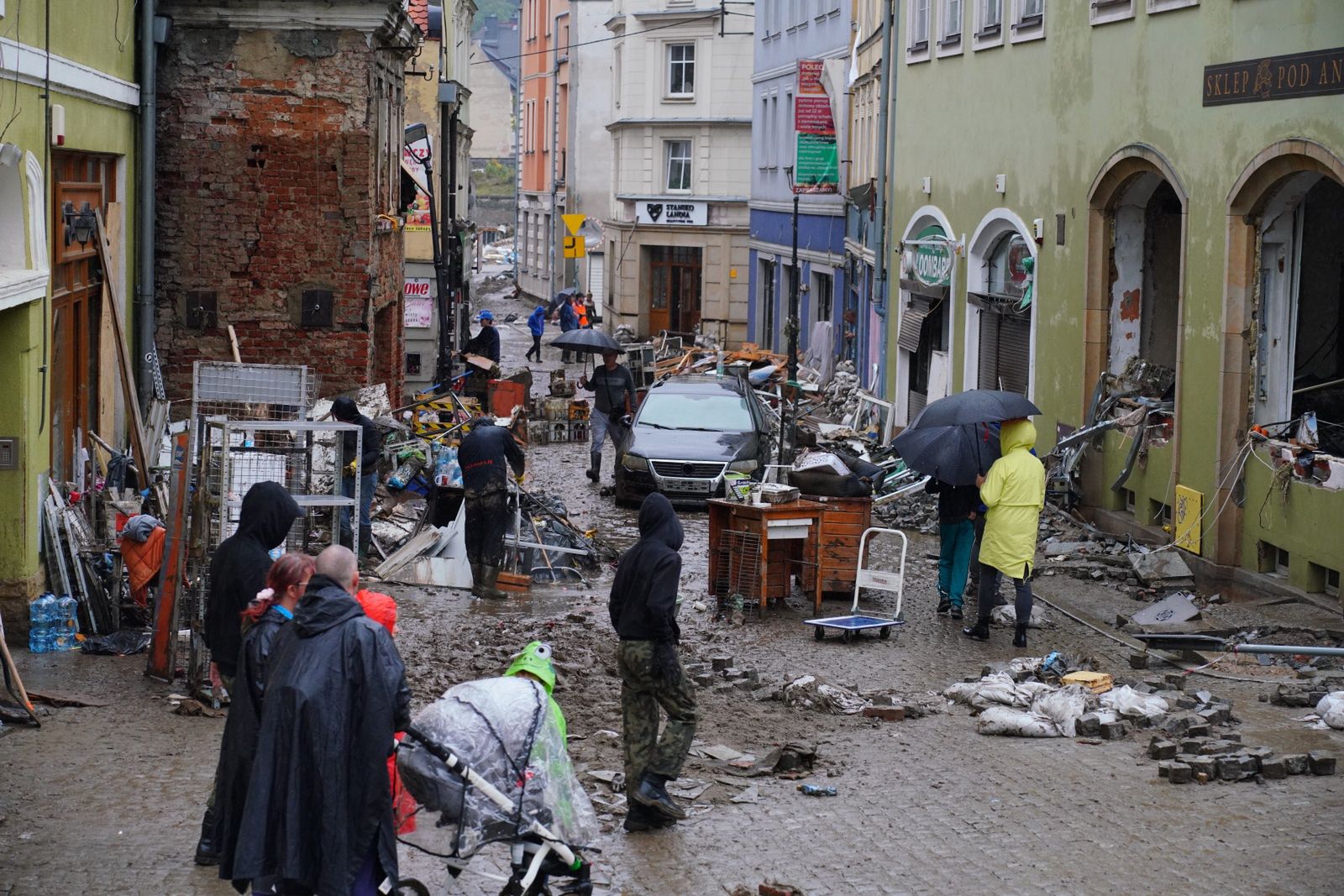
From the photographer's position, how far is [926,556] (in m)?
17.7

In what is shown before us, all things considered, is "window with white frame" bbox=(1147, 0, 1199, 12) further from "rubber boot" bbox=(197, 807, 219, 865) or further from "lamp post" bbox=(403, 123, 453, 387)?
"lamp post" bbox=(403, 123, 453, 387)

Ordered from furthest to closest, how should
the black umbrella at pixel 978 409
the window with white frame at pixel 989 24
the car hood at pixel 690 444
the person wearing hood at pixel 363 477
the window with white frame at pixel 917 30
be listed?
the window with white frame at pixel 917 30 → the window with white frame at pixel 989 24 → the car hood at pixel 690 444 → the person wearing hood at pixel 363 477 → the black umbrella at pixel 978 409

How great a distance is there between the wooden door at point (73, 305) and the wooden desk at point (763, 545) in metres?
5.45

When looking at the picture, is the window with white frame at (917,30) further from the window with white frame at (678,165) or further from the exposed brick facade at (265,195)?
the window with white frame at (678,165)

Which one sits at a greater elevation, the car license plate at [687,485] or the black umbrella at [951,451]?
the black umbrella at [951,451]

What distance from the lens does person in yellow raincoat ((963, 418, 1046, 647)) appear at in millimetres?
12969

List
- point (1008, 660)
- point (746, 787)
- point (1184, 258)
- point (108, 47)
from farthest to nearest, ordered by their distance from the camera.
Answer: point (1184, 258) → point (108, 47) → point (1008, 660) → point (746, 787)

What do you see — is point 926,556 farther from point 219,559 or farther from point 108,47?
point 219,559

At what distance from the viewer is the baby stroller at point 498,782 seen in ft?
21.3

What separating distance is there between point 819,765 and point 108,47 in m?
9.54

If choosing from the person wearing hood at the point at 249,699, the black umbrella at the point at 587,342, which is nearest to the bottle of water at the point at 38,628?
the person wearing hood at the point at 249,699

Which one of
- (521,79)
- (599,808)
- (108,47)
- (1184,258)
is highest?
(521,79)

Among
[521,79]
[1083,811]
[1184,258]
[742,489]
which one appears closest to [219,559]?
[1083,811]

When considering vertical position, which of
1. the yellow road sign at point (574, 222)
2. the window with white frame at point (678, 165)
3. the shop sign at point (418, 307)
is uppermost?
the window with white frame at point (678, 165)
